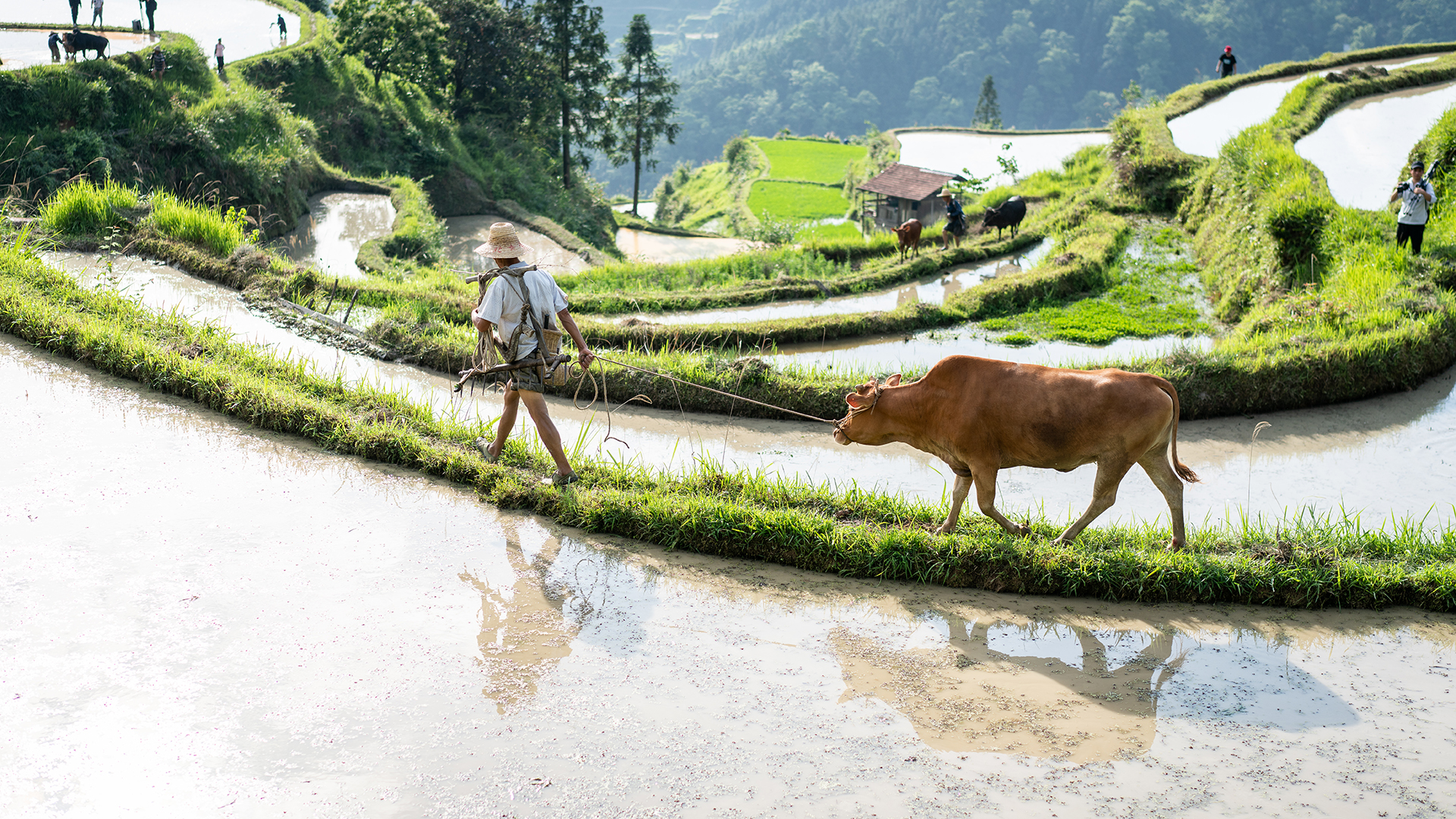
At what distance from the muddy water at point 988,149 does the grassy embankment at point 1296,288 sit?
11.5 metres

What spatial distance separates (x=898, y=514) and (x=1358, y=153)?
53.1 ft

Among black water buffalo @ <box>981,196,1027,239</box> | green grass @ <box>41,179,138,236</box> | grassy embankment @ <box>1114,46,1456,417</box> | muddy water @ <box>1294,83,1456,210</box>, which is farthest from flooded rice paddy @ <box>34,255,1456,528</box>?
black water buffalo @ <box>981,196,1027,239</box>

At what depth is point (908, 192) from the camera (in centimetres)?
3525

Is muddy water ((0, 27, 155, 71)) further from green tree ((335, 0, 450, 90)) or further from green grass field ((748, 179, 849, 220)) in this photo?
green grass field ((748, 179, 849, 220))

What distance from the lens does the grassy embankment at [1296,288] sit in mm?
9375

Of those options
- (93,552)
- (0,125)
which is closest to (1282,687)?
(93,552)

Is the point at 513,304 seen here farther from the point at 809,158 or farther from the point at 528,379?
the point at 809,158

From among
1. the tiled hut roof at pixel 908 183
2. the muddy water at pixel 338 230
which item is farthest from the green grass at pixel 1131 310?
the tiled hut roof at pixel 908 183

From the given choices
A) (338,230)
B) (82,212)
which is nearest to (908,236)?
(338,230)

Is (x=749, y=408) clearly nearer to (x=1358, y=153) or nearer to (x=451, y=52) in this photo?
(x=1358, y=153)

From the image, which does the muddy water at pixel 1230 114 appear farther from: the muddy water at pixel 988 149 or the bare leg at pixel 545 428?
the bare leg at pixel 545 428

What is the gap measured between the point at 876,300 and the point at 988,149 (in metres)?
24.2

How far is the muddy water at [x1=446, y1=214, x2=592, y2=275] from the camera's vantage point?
19.6m

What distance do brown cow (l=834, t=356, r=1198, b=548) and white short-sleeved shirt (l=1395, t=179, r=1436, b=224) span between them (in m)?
7.94
